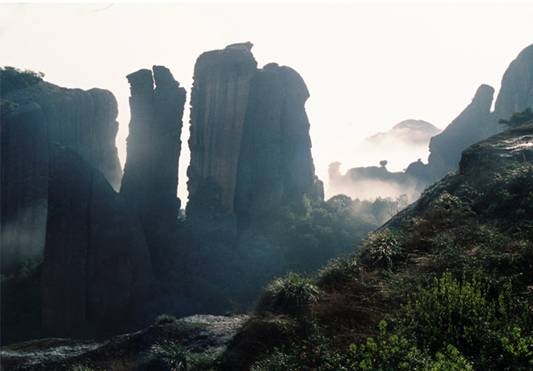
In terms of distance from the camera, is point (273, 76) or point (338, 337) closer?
point (338, 337)

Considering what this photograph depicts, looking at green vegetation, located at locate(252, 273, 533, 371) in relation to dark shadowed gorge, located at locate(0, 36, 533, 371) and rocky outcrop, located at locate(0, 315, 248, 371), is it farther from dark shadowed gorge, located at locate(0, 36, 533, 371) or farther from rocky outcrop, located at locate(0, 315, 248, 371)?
rocky outcrop, located at locate(0, 315, 248, 371)

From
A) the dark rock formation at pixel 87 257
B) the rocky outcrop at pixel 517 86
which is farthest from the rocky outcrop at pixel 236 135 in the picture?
the rocky outcrop at pixel 517 86

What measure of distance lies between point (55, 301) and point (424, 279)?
52.0 metres

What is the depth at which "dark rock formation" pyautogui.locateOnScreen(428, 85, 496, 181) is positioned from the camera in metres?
92.3

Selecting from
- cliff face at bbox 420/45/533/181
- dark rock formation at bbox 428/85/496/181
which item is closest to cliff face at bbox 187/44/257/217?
cliff face at bbox 420/45/533/181

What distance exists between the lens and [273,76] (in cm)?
7719

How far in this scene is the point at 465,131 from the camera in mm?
94062

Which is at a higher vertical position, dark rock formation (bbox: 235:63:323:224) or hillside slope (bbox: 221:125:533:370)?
dark rock formation (bbox: 235:63:323:224)

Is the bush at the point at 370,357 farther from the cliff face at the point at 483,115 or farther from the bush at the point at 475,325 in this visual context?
the cliff face at the point at 483,115

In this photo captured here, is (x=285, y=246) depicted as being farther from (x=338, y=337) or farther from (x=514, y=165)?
(x=338, y=337)

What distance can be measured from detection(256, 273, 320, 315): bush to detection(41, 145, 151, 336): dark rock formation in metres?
44.8

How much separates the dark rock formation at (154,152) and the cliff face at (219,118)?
3.83 metres

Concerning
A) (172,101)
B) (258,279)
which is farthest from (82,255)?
(172,101)

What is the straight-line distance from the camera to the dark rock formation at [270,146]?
76.2m
